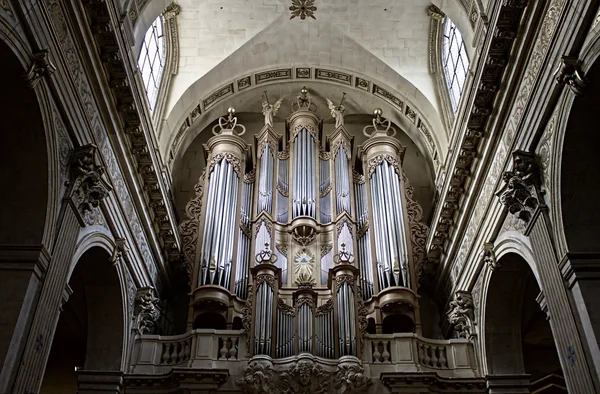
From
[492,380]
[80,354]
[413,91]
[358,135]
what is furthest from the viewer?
[358,135]

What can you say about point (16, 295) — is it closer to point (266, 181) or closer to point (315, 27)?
point (266, 181)

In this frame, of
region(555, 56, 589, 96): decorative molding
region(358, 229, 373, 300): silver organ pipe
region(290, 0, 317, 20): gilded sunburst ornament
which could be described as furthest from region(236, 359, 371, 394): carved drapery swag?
region(290, 0, 317, 20): gilded sunburst ornament

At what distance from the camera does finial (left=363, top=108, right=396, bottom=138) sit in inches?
569

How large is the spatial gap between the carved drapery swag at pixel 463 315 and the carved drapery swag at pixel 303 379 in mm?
1898

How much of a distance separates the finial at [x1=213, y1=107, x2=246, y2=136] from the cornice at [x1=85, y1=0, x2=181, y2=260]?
277 centimetres

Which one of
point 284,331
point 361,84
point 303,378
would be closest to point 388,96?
point 361,84

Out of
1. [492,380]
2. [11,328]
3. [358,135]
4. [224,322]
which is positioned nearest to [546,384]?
[492,380]

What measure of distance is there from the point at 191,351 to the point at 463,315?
4277 mm

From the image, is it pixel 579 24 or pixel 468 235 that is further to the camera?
pixel 468 235

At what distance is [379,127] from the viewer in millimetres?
15383

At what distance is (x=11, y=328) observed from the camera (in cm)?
Result: 711

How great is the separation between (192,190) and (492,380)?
294 inches

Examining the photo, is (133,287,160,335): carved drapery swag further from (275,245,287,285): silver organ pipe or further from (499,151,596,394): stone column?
(499,151,596,394): stone column

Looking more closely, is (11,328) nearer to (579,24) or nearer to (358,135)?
(579,24)
